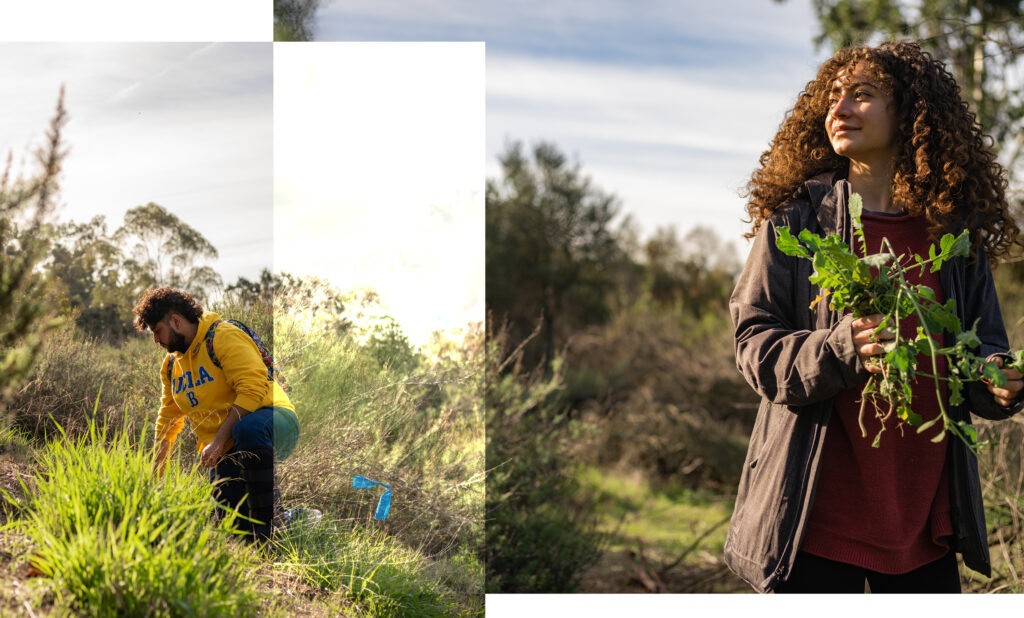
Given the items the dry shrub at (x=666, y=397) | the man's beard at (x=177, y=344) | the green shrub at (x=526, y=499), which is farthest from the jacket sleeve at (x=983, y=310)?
the dry shrub at (x=666, y=397)

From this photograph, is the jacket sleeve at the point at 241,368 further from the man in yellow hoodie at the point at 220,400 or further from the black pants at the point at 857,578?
the black pants at the point at 857,578

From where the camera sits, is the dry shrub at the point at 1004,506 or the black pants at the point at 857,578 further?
the dry shrub at the point at 1004,506

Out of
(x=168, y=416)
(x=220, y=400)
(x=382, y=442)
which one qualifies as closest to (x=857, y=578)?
(x=382, y=442)

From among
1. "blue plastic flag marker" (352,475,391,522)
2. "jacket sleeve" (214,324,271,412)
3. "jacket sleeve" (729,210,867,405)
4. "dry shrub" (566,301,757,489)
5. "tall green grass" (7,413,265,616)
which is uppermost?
"jacket sleeve" (729,210,867,405)

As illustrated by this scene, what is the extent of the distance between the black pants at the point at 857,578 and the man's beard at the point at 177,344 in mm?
1626

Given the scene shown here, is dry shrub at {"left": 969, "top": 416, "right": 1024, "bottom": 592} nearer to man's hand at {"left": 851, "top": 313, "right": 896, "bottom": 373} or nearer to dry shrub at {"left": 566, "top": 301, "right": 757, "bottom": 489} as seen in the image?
man's hand at {"left": 851, "top": 313, "right": 896, "bottom": 373}

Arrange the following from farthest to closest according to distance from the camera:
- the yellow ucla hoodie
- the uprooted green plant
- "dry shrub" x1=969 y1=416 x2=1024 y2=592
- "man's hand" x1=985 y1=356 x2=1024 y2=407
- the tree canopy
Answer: the tree canopy → "dry shrub" x1=969 y1=416 x2=1024 y2=592 → the yellow ucla hoodie → "man's hand" x1=985 y1=356 x2=1024 y2=407 → the uprooted green plant

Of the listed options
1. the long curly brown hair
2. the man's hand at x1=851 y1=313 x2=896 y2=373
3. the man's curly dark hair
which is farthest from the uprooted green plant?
the man's curly dark hair

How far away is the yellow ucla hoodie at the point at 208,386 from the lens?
2.20 m

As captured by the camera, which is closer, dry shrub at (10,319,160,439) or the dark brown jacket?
the dark brown jacket

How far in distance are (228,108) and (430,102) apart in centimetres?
63

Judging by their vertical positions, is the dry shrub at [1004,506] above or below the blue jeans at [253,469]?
below

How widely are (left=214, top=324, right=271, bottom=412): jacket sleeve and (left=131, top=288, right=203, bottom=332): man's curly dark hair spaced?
4.0 inches

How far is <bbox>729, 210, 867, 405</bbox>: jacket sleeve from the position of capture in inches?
59.0
